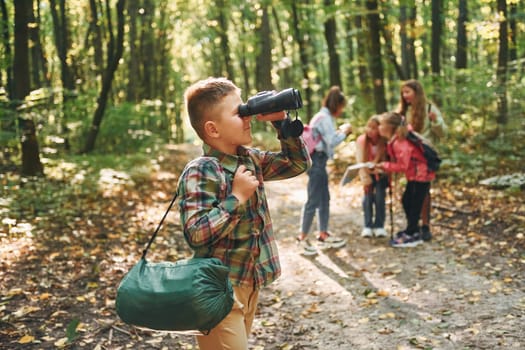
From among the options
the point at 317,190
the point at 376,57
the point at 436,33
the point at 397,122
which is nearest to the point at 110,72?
the point at 376,57

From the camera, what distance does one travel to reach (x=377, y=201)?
7.71 m

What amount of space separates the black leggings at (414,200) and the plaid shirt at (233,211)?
4.73m

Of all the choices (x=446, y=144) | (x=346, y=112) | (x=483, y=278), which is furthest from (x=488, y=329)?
(x=346, y=112)

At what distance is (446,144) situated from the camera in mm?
11945

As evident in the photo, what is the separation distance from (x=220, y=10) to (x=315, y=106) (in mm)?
10801

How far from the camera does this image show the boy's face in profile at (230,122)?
2.48m

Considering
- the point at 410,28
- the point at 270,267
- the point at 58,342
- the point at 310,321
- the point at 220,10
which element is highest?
the point at 220,10

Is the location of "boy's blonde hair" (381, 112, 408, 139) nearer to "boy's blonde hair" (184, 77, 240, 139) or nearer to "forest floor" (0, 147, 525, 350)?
"forest floor" (0, 147, 525, 350)

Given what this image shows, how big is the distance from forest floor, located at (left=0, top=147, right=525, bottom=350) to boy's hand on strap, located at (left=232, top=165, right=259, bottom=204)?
2.61 m

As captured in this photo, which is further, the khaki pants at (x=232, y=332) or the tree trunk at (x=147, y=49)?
the tree trunk at (x=147, y=49)

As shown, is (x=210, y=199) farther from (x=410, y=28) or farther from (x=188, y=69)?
(x=188, y=69)

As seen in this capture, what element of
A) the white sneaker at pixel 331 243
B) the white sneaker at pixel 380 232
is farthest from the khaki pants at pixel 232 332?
the white sneaker at pixel 380 232

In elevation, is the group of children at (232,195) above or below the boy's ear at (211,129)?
below

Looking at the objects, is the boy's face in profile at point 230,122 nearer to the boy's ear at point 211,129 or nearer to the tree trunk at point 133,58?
the boy's ear at point 211,129
